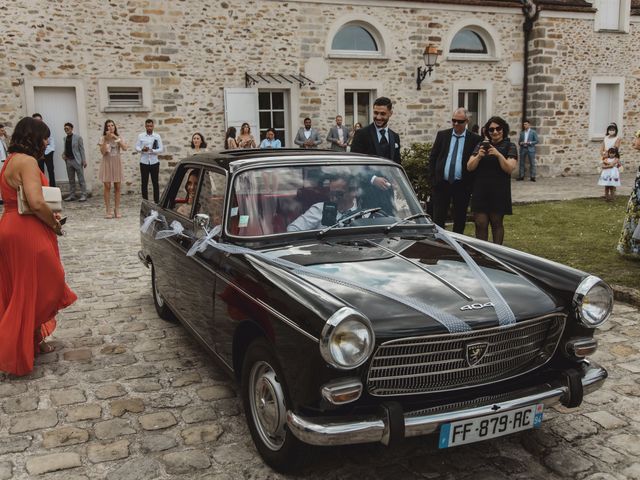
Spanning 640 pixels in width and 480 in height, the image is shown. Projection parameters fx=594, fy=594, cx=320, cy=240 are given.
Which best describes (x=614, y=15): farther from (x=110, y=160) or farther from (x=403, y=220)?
(x=403, y=220)

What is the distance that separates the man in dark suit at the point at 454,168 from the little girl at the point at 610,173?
7390mm

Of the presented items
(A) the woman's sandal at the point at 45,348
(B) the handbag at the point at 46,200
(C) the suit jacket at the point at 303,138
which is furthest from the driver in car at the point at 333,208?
(C) the suit jacket at the point at 303,138

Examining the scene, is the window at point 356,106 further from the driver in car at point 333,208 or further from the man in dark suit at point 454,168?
the driver in car at point 333,208

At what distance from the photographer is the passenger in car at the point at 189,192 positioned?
4.56 meters

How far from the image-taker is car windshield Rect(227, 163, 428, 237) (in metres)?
3.72

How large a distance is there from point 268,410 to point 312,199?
4.64ft

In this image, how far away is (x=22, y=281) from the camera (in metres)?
4.30

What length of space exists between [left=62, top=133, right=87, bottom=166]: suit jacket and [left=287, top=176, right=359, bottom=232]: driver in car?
1184 cm

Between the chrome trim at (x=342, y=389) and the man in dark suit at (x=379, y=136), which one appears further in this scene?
the man in dark suit at (x=379, y=136)

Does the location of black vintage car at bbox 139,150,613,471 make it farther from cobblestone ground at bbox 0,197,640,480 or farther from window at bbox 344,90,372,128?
window at bbox 344,90,372,128

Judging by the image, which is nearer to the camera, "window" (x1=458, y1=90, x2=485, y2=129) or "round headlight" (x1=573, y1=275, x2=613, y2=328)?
"round headlight" (x1=573, y1=275, x2=613, y2=328)

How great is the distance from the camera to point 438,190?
7.16m

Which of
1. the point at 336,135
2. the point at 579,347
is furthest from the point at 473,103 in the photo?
the point at 579,347

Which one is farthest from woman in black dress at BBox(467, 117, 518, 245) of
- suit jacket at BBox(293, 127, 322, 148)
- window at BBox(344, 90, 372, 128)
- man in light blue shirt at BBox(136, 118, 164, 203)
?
window at BBox(344, 90, 372, 128)
